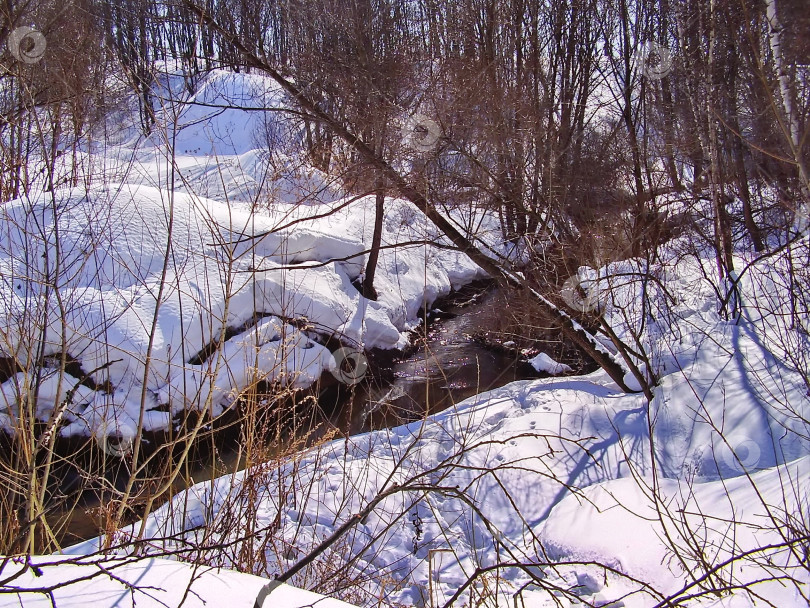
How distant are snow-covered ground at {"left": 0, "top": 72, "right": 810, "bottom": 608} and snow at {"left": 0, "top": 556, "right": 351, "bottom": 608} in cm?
6

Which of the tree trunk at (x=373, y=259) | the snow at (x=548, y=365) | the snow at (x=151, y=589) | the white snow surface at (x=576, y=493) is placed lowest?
the snow at (x=548, y=365)

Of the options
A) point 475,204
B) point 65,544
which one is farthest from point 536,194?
point 65,544

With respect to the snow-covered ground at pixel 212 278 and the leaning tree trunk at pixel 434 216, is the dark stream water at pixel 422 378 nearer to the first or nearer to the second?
the snow-covered ground at pixel 212 278

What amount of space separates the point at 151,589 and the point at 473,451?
12.6 feet

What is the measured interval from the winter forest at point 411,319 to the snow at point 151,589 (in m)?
0.01

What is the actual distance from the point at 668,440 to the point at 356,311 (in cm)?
606

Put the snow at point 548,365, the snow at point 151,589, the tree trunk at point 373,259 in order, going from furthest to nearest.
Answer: the tree trunk at point 373,259
the snow at point 548,365
the snow at point 151,589

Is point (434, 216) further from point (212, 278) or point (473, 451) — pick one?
point (212, 278)

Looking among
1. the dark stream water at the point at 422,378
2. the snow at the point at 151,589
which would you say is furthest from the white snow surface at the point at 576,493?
the dark stream water at the point at 422,378

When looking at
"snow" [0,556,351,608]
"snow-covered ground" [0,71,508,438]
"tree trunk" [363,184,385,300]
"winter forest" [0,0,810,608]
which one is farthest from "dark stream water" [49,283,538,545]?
"snow" [0,556,351,608]

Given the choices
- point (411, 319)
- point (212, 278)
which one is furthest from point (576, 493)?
point (411, 319)

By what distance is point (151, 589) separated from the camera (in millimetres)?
1192

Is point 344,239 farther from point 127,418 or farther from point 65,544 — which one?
point 65,544

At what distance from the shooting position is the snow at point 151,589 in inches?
44.4
